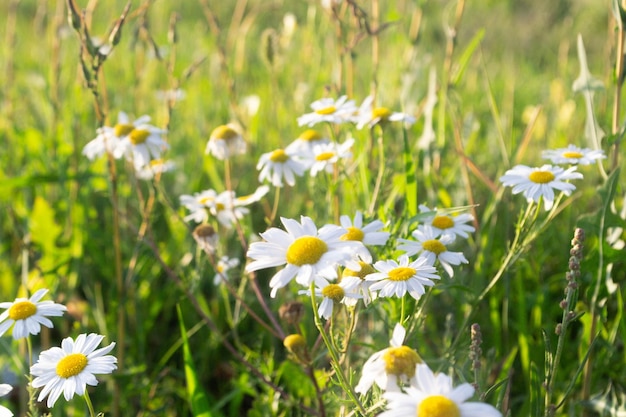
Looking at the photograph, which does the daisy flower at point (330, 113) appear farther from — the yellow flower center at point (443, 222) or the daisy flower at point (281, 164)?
the yellow flower center at point (443, 222)

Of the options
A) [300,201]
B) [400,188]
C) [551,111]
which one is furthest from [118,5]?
[400,188]

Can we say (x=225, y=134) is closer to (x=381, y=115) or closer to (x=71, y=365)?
(x=381, y=115)

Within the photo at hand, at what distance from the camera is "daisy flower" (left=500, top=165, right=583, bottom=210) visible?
0.97m

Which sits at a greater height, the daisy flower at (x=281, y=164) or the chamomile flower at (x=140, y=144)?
the chamomile flower at (x=140, y=144)

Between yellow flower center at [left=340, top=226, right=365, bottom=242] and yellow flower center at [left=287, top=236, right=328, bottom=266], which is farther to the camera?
yellow flower center at [left=340, top=226, right=365, bottom=242]

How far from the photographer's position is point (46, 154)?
74.9 inches

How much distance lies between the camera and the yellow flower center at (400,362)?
0.67 metres

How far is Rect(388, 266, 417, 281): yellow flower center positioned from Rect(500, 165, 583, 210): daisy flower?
25 cm

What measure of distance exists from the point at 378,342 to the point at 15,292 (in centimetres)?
99

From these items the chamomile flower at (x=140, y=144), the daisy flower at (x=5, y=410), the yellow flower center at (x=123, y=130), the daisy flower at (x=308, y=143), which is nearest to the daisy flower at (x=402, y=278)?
the daisy flower at (x=5, y=410)

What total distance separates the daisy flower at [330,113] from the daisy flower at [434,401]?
0.71 meters

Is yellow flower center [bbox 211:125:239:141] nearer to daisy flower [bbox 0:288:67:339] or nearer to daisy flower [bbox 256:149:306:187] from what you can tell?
daisy flower [bbox 256:149:306:187]

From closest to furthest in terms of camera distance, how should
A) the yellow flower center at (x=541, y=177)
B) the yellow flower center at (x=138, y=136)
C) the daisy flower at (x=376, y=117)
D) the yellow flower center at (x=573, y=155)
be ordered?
the yellow flower center at (x=541, y=177), the yellow flower center at (x=573, y=155), the daisy flower at (x=376, y=117), the yellow flower center at (x=138, y=136)

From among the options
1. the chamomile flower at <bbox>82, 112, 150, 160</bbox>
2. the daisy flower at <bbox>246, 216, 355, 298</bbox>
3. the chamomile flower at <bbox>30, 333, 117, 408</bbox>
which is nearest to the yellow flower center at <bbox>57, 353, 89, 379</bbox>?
the chamomile flower at <bbox>30, 333, 117, 408</bbox>
